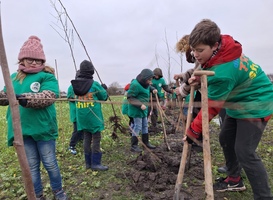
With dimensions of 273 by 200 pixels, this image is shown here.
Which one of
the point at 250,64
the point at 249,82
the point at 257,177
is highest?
the point at 250,64

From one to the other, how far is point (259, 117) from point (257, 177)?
1.86ft

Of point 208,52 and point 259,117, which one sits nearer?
point 208,52

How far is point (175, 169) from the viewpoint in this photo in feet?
12.0

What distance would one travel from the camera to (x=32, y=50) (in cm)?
249

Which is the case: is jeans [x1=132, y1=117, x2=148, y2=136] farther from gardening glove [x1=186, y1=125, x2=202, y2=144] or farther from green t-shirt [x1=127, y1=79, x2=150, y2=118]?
gardening glove [x1=186, y1=125, x2=202, y2=144]

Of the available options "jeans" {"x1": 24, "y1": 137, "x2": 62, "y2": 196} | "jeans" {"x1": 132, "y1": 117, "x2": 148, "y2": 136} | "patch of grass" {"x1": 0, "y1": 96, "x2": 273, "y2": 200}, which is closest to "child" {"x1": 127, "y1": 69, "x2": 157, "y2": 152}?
"jeans" {"x1": 132, "y1": 117, "x2": 148, "y2": 136}

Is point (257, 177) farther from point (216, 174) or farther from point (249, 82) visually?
point (216, 174)

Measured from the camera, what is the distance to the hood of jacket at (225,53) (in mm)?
2025

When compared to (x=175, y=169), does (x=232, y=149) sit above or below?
above

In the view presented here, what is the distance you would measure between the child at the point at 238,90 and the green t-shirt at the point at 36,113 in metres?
1.44

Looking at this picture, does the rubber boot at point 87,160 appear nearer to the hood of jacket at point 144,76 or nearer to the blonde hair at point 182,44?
the hood of jacket at point 144,76

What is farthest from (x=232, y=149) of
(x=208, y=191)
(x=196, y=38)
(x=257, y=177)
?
(x=196, y=38)

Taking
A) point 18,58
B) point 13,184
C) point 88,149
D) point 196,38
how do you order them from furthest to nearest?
point 88,149, point 13,184, point 18,58, point 196,38

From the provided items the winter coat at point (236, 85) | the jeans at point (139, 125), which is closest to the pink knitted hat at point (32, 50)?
the winter coat at point (236, 85)
